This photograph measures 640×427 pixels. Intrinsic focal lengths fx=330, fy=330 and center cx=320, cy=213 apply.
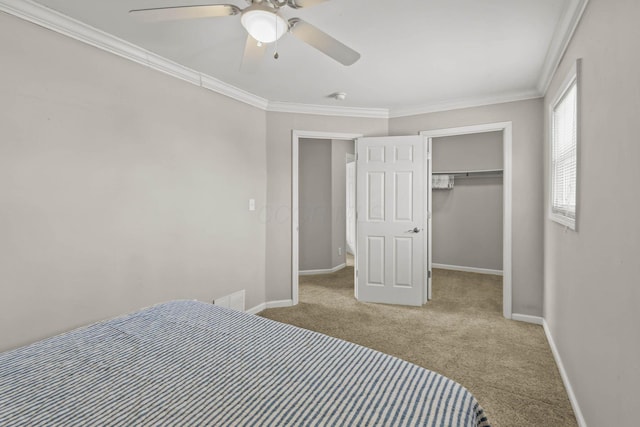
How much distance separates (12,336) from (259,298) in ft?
7.13

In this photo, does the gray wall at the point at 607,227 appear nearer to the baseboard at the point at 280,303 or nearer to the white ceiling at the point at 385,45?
the white ceiling at the point at 385,45

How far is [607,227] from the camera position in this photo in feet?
4.72

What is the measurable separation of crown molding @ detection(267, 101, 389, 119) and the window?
5.96ft

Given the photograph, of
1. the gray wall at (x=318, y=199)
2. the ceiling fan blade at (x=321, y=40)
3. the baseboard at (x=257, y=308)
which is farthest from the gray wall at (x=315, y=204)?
the ceiling fan blade at (x=321, y=40)

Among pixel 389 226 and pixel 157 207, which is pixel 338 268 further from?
pixel 157 207

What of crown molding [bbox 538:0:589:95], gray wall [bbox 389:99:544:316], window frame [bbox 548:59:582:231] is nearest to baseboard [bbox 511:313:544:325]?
gray wall [bbox 389:99:544:316]

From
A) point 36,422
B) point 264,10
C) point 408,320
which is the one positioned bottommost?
point 408,320

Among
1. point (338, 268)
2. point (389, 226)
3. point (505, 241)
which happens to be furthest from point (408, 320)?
point (338, 268)

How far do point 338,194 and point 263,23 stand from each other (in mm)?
4317

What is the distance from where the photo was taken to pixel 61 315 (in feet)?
6.66

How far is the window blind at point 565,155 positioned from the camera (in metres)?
2.11

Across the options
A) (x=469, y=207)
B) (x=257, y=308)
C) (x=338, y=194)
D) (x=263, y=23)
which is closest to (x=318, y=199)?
(x=338, y=194)

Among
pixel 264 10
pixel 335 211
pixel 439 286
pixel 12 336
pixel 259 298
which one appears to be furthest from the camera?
pixel 335 211

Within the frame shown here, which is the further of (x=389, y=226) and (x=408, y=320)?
(x=389, y=226)
